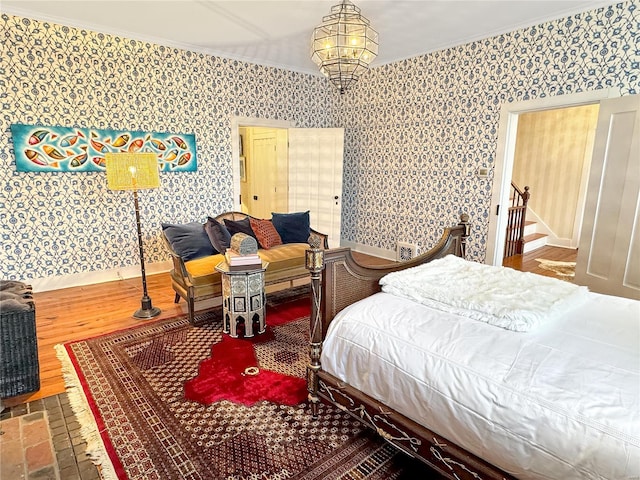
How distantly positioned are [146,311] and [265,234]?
146 centimetres

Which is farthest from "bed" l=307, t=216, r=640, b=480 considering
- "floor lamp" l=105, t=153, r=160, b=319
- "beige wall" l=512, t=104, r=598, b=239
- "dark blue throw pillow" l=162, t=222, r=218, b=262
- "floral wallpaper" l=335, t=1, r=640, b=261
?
"beige wall" l=512, t=104, r=598, b=239

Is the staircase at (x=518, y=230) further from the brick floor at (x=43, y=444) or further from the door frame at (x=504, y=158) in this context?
the brick floor at (x=43, y=444)

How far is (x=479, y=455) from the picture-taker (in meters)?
1.40

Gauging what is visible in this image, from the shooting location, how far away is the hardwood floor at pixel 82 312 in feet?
8.39

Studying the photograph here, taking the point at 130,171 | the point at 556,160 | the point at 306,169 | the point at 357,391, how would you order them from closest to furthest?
1. the point at 357,391
2. the point at 130,171
3. the point at 306,169
4. the point at 556,160

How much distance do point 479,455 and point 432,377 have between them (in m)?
0.32

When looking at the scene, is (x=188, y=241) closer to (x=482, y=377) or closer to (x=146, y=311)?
(x=146, y=311)

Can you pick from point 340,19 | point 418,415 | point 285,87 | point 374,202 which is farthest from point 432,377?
point 285,87

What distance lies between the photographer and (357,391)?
1870 millimetres

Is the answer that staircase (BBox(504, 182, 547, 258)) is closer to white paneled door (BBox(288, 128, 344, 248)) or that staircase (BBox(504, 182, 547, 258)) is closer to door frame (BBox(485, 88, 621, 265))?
door frame (BBox(485, 88, 621, 265))

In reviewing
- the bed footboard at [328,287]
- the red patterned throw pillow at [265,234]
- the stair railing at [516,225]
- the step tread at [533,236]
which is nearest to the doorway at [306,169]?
the red patterned throw pillow at [265,234]

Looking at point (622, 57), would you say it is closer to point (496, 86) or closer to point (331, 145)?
point (496, 86)

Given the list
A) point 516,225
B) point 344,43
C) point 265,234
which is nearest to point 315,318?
point 344,43

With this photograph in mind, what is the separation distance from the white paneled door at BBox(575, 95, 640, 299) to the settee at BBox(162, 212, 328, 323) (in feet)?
8.98
